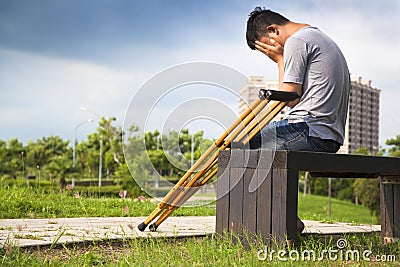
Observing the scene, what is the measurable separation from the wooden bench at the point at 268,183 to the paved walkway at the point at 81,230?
0.42m

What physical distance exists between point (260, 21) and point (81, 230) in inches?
78.7

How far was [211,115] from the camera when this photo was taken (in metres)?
3.55

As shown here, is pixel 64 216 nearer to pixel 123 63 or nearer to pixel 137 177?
pixel 137 177

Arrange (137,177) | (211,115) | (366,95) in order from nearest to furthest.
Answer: (211,115)
(137,177)
(366,95)

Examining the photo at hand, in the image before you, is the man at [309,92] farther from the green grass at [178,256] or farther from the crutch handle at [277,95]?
the green grass at [178,256]

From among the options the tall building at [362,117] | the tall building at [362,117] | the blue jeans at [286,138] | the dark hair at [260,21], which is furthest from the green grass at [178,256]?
the tall building at [362,117]

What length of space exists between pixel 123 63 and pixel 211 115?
1876 inches

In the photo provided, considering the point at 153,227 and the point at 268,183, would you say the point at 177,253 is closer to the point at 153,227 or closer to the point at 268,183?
the point at 268,183

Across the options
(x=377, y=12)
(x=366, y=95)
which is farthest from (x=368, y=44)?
(x=366, y=95)

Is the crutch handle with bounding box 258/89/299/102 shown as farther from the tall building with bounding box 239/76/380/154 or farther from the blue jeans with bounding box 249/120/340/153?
the tall building with bounding box 239/76/380/154

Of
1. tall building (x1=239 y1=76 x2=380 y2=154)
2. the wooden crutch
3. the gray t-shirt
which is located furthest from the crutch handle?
tall building (x1=239 y1=76 x2=380 y2=154)

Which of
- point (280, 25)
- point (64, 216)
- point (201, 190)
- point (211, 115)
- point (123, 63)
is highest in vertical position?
point (123, 63)

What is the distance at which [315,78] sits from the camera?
3344mm

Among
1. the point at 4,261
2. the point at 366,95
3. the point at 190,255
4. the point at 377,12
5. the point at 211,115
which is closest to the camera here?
the point at 4,261
